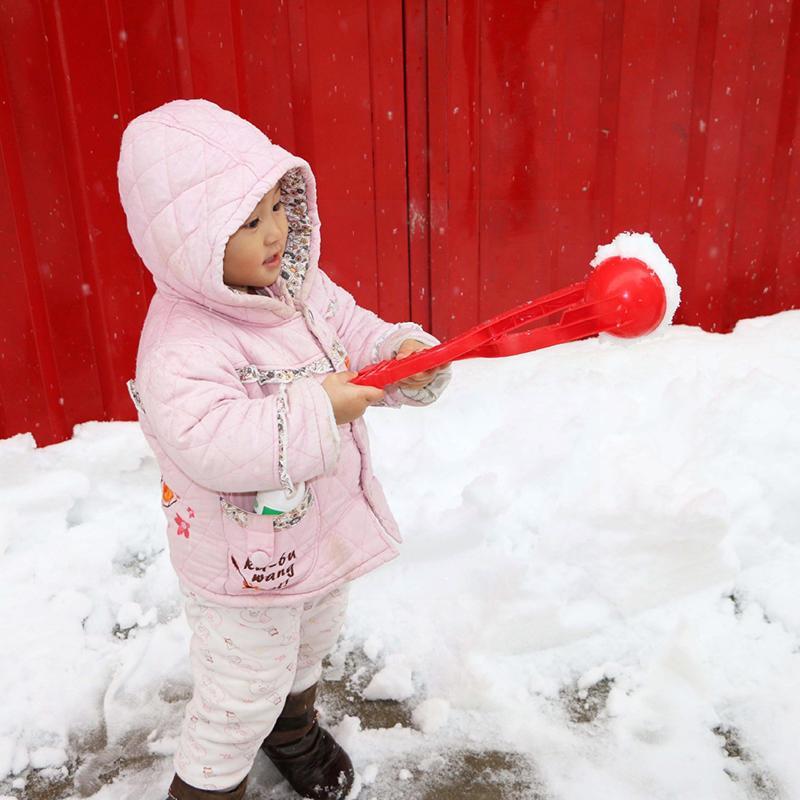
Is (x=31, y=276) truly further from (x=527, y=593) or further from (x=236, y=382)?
(x=527, y=593)

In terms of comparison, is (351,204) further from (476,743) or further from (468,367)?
(476,743)

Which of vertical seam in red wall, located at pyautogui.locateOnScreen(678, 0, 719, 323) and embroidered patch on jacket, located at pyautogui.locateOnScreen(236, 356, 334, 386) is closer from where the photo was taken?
embroidered patch on jacket, located at pyautogui.locateOnScreen(236, 356, 334, 386)

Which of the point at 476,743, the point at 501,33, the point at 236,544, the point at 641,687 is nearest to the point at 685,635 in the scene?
the point at 641,687

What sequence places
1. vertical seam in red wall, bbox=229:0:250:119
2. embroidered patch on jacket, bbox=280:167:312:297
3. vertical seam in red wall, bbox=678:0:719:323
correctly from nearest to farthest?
embroidered patch on jacket, bbox=280:167:312:297, vertical seam in red wall, bbox=229:0:250:119, vertical seam in red wall, bbox=678:0:719:323

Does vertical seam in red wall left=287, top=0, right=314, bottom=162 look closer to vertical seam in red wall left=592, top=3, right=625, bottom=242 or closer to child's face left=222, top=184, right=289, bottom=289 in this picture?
vertical seam in red wall left=592, top=3, right=625, bottom=242

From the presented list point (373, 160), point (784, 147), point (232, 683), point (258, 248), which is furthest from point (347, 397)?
point (784, 147)

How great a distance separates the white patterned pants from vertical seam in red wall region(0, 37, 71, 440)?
4.20 ft

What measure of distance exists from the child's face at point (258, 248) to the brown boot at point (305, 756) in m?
0.83

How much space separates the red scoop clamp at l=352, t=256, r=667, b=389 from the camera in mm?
1340

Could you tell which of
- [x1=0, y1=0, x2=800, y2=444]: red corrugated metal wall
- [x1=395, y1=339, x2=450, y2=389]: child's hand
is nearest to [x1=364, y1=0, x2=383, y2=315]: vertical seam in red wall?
[x1=0, y1=0, x2=800, y2=444]: red corrugated metal wall

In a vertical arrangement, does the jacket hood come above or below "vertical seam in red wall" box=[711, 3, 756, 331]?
above

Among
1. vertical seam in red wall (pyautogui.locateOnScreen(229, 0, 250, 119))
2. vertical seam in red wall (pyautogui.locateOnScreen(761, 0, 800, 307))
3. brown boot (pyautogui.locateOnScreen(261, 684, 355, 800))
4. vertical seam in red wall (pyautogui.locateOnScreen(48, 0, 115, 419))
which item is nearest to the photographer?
brown boot (pyautogui.locateOnScreen(261, 684, 355, 800))

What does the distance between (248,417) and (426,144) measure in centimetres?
178

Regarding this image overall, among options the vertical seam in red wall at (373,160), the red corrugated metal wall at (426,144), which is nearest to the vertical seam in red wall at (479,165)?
the red corrugated metal wall at (426,144)
